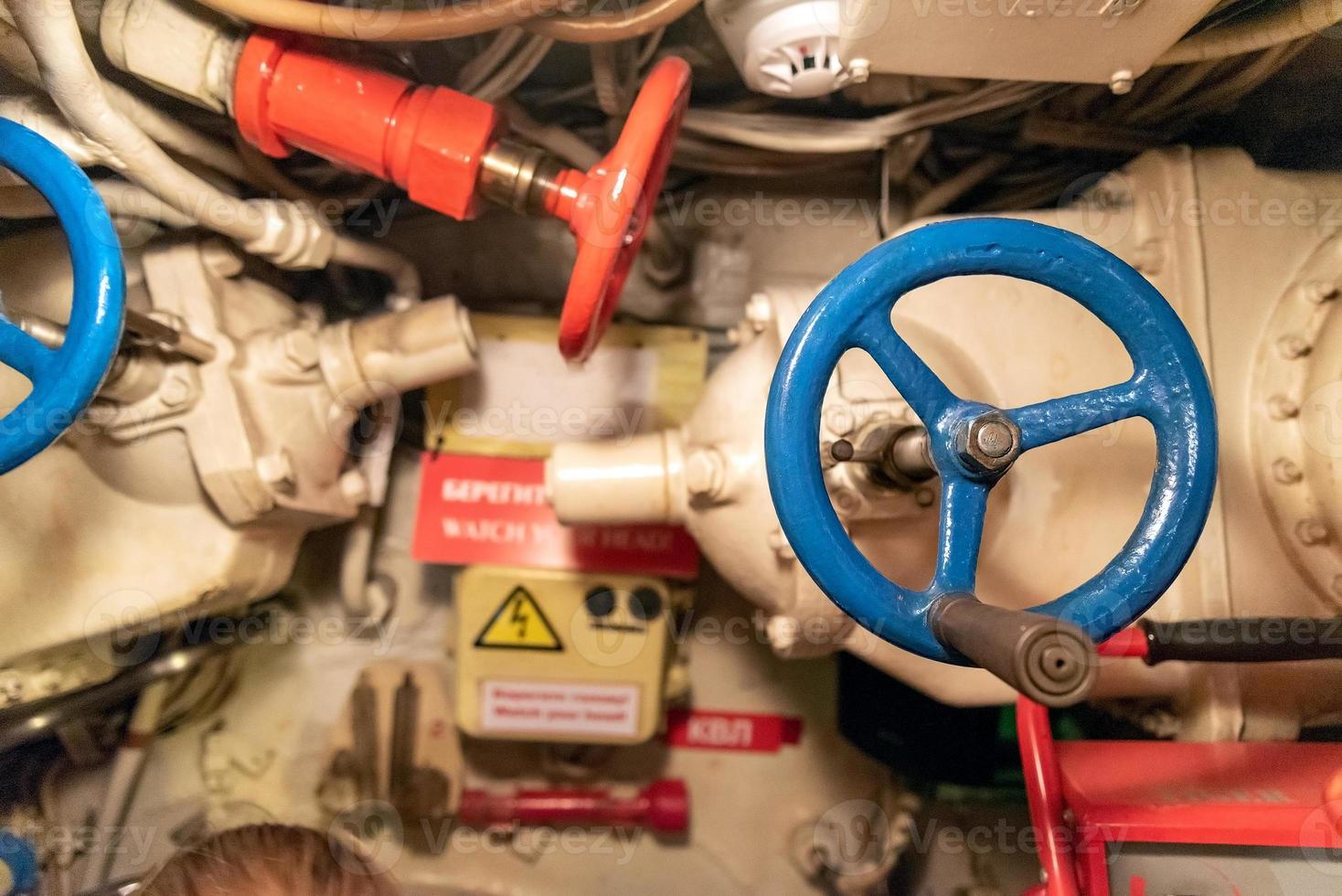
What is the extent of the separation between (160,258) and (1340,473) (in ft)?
3.60

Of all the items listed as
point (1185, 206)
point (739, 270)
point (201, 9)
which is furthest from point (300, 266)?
point (1185, 206)

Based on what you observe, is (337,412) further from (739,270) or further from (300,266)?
(739,270)

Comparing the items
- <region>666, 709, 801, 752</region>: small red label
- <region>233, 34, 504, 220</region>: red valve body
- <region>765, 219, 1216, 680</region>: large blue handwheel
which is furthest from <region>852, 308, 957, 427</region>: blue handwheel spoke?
<region>666, 709, 801, 752</region>: small red label

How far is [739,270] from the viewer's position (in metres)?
1.13

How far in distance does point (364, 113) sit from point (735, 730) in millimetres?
885

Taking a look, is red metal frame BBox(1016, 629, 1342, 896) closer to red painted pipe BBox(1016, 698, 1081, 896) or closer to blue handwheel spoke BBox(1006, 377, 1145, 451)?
red painted pipe BBox(1016, 698, 1081, 896)

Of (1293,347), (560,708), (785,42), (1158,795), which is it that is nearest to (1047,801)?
(1158,795)

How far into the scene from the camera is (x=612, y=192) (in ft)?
2.27

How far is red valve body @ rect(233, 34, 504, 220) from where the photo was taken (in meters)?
0.74

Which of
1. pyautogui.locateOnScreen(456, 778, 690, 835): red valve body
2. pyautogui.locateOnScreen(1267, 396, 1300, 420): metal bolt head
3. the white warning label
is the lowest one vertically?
pyautogui.locateOnScreen(456, 778, 690, 835): red valve body

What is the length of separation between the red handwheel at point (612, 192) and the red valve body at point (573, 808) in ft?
2.19

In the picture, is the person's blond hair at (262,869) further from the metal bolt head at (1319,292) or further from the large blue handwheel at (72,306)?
the metal bolt head at (1319,292)

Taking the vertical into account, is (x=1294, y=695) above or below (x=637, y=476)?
below

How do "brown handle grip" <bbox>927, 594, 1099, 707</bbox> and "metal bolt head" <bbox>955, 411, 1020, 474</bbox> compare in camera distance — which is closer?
"brown handle grip" <bbox>927, 594, 1099, 707</bbox>
